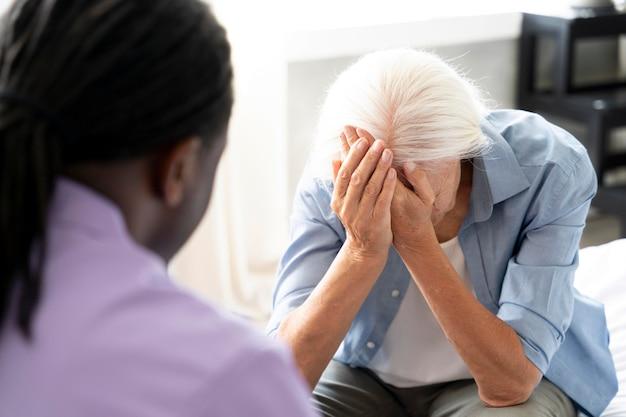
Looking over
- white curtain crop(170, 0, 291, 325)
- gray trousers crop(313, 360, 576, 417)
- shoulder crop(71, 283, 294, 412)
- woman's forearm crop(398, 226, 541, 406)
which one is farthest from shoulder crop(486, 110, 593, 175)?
white curtain crop(170, 0, 291, 325)

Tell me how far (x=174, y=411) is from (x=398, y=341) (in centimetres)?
94

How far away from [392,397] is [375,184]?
47cm

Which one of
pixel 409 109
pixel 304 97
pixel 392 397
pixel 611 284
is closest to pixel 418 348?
pixel 392 397

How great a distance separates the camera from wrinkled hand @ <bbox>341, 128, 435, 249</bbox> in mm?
1410

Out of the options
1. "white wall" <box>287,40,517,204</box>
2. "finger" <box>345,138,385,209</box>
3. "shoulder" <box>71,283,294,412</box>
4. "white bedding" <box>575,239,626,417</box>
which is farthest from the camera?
"white wall" <box>287,40,517,204</box>

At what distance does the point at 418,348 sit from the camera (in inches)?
64.4

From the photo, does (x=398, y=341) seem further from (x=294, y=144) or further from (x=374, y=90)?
(x=294, y=144)

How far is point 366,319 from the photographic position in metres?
1.64

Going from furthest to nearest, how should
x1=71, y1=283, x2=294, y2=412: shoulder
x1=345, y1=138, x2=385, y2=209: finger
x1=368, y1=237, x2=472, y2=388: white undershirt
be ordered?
x1=368, y1=237, x2=472, y2=388: white undershirt, x1=345, y1=138, x2=385, y2=209: finger, x1=71, y1=283, x2=294, y2=412: shoulder

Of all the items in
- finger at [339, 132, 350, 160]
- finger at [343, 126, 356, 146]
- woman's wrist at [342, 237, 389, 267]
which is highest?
finger at [343, 126, 356, 146]

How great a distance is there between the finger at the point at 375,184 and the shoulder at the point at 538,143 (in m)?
0.26

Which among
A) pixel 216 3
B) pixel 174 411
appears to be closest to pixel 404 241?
pixel 174 411

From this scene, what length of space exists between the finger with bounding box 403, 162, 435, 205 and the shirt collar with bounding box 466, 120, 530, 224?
13 centimetres

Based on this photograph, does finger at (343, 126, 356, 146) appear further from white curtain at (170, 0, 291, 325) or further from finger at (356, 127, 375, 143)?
white curtain at (170, 0, 291, 325)
